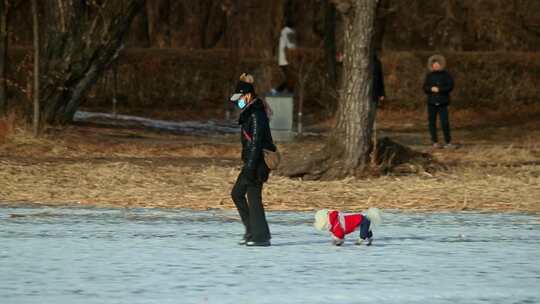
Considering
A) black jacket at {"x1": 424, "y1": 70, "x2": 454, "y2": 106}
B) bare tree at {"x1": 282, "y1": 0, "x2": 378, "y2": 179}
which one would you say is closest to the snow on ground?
black jacket at {"x1": 424, "y1": 70, "x2": 454, "y2": 106}

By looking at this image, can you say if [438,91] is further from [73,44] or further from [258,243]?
[258,243]

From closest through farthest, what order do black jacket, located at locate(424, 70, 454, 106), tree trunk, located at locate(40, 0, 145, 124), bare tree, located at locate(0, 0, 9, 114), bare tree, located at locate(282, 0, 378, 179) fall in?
bare tree, located at locate(282, 0, 378, 179)
black jacket, located at locate(424, 70, 454, 106)
tree trunk, located at locate(40, 0, 145, 124)
bare tree, located at locate(0, 0, 9, 114)

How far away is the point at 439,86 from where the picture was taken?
2441 centimetres

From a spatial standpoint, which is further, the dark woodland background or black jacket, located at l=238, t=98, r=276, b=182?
the dark woodland background

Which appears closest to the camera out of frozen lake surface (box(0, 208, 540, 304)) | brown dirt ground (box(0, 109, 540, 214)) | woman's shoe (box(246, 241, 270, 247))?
frozen lake surface (box(0, 208, 540, 304))

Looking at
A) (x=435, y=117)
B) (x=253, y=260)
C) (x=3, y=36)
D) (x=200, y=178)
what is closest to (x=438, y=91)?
(x=435, y=117)

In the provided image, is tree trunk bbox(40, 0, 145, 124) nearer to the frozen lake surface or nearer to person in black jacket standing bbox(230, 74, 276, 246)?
the frozen lake surface

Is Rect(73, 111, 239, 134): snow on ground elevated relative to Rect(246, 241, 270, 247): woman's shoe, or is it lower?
lower

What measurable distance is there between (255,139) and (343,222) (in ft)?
3.73

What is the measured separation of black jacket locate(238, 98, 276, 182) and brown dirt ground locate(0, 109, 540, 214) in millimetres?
4241

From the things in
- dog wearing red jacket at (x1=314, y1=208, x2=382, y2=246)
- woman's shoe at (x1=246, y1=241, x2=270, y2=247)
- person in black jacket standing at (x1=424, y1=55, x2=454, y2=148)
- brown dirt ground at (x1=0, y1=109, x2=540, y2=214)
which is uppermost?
person in black jacket standing at (x1=424, y1=55, x2=454, y2=148)

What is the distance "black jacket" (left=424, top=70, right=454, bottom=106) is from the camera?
24.4m

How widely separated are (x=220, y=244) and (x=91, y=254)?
1425 millimetres

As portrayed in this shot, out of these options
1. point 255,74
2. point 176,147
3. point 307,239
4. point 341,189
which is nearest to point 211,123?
point 255,74
